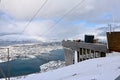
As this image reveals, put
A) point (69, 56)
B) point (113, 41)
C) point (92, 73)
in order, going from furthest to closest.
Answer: point (69, 56)
point (113, 41)
point (92, 73)

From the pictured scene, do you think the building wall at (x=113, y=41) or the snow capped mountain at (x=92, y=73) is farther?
the building wall at (x=113, y=41)

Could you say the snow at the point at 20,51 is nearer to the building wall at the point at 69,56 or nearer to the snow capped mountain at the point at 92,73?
the building wall at the point at 69,56

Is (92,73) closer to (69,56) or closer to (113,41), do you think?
(113,41)

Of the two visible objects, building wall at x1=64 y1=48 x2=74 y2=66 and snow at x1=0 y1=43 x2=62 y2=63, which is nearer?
snow at x1=0 y1=43 x2=62 y2=63

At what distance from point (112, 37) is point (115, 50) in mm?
804

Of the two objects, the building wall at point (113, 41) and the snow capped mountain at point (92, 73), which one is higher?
the building wall at point (113, 41)

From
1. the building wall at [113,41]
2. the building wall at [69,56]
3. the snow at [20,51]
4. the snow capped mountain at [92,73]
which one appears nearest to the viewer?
the snow capped mountain at [92,73]

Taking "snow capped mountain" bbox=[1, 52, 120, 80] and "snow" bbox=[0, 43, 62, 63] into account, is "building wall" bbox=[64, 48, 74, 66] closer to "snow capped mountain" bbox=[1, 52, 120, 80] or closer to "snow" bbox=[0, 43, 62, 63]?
"snow" bbox=[0, 43, 62, 63]


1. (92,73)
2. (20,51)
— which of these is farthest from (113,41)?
(20,51)

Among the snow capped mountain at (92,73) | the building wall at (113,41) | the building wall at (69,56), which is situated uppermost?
the building wall at (113,41)

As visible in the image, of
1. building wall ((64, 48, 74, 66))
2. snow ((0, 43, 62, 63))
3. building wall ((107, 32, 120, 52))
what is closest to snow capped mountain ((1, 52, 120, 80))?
snow ((0, 43, 62, 63))

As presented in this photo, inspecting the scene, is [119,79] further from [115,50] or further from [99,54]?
[99,54]

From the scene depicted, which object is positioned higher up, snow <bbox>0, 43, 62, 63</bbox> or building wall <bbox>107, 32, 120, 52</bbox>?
building wall <bbox>107, 32, 120, 52</bbox>

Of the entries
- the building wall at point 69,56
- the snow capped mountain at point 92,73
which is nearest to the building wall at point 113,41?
the snow capped mountain at point 92,73
